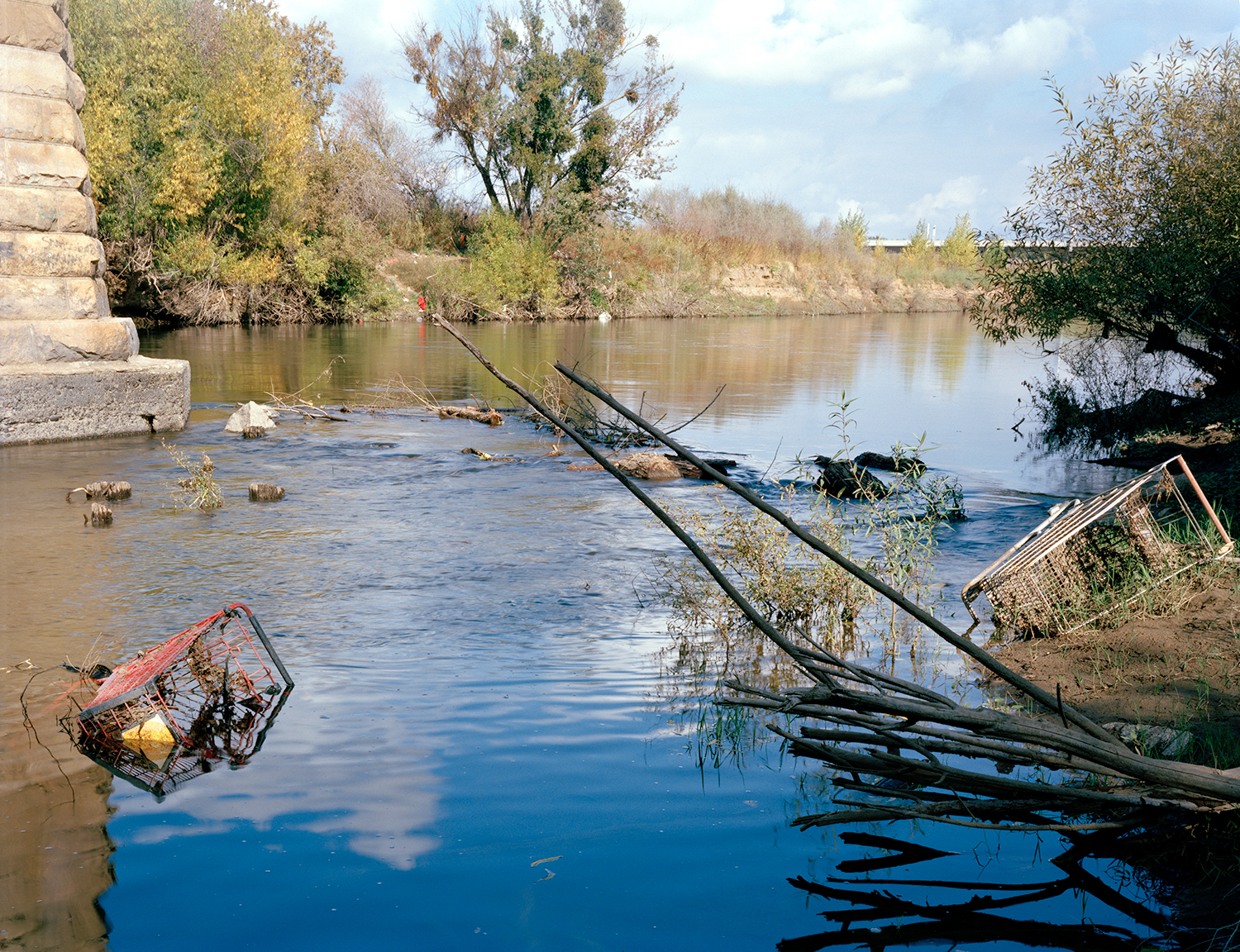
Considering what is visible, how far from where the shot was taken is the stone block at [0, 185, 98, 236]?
9.79 m

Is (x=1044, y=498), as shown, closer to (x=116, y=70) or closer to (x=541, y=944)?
(x=541, y=944)

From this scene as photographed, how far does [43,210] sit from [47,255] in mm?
432

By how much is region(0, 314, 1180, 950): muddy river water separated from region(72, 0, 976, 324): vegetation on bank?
11.7 meters

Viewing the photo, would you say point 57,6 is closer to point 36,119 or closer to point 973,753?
point 36,119

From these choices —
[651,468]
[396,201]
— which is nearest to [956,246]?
[396,201]

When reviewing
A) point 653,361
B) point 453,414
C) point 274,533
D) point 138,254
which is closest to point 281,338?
point 138,254

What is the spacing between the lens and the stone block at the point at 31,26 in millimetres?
9477

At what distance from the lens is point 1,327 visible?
10.1 meters

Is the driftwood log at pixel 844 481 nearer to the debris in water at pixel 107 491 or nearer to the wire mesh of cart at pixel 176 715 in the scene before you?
the debris in water at pixel 107 491

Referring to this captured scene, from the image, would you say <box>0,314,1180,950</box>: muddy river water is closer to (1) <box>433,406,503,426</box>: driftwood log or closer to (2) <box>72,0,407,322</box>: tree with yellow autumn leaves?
(1) <box>433,406,503,426</box>: driftwood log

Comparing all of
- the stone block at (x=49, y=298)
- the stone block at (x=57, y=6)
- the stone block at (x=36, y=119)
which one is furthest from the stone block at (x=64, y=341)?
the stone block at (x=57, y=6)

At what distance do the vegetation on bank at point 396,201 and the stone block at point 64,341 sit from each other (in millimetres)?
9201

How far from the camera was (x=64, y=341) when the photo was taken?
1060cm

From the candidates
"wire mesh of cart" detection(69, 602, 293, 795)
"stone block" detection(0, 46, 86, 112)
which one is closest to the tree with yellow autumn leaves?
"stone block" detection(0, 46, 86, 112)
